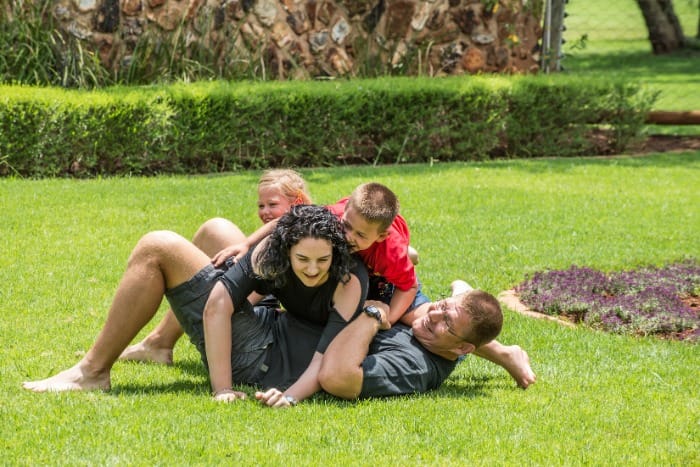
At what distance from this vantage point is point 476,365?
5.46 meters

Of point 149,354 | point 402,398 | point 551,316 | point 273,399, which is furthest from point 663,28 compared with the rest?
point 273,399

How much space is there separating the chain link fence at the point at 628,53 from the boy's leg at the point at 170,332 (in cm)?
948

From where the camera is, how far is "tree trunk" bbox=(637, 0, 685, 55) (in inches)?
979

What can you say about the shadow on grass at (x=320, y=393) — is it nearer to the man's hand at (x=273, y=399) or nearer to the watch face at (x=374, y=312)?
the man's hand at (x=273, y=399)

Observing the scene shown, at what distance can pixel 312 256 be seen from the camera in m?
4.39

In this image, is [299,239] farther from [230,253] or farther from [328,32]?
[328,32]

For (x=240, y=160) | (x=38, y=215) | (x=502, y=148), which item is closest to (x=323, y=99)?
(x=240, y=160)

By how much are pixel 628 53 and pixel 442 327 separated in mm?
22598

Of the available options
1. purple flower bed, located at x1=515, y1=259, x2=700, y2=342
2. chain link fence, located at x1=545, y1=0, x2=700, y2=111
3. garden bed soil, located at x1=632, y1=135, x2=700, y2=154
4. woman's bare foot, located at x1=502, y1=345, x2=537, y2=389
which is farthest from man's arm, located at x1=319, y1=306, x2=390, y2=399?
chain link fence, located at x1=545, y1=0, x2=700, y2=111

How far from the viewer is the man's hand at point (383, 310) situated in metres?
4.70

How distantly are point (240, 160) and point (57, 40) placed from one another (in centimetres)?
239

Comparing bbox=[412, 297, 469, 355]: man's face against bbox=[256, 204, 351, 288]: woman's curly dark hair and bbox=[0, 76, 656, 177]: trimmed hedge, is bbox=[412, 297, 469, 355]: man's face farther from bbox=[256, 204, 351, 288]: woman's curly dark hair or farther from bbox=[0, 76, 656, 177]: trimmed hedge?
bbox=[0, 76, 656, 177]: trimmed hedge

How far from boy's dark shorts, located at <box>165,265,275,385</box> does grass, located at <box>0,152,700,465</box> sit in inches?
9.9

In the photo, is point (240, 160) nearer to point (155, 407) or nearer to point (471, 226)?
point (471, 226)
